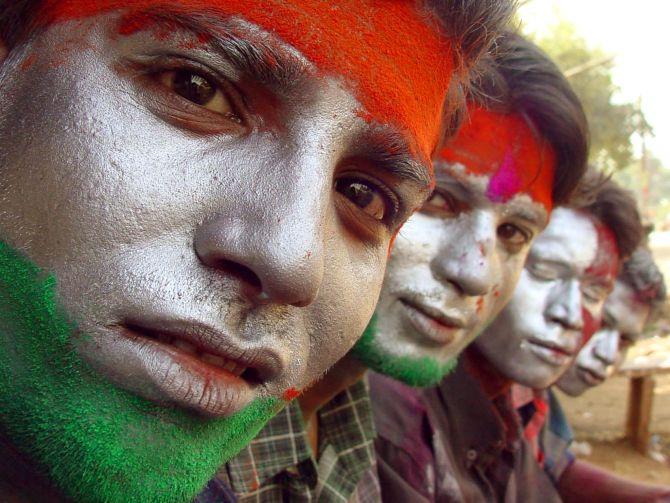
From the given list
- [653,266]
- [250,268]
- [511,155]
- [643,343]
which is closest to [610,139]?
[643,343]

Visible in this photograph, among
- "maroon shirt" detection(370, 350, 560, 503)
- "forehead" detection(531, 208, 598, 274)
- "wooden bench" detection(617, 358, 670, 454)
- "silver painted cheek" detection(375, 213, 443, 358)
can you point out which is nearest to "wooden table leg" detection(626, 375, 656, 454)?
"wooden bench" detection(617, 358, 670, 454)

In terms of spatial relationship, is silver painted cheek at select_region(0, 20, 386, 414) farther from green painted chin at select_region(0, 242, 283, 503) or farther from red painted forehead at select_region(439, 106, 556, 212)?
red painted forehead at select_region(439, 106, 556, 212)

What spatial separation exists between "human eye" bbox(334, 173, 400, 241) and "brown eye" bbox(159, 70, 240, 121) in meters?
0.31

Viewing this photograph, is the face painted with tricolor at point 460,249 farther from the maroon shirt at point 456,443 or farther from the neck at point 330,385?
the maroon shirt at point 456,443

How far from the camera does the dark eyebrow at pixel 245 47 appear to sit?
1.09 meters

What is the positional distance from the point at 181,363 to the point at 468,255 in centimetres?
146

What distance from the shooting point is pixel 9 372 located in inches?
39.8

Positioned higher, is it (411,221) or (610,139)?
(610,139)

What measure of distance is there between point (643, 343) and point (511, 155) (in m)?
9.34

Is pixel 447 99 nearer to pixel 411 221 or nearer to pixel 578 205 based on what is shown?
pixel 411 221

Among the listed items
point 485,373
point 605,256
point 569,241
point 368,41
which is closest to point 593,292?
point 605,256

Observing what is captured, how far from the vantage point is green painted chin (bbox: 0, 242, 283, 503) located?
0.98 metres

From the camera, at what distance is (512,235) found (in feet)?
8.57

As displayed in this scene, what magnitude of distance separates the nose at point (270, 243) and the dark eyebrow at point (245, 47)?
0.21m
